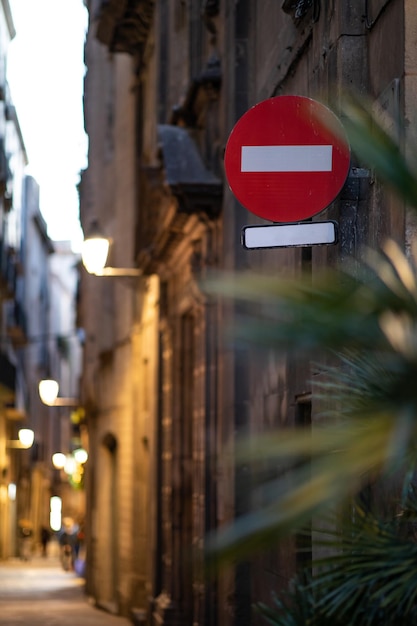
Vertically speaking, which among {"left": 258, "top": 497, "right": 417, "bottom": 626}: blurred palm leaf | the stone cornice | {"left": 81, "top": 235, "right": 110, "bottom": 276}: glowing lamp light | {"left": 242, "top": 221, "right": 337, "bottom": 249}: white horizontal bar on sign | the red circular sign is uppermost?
the stone cornice

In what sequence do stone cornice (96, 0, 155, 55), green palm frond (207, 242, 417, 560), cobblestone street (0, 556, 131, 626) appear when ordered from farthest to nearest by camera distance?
cobblestone street (0, 556, 131, 626) < stone cornice (96, 0, 155, 55) < green palm frond (207, 242, 417, 560)

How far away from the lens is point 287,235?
6.98 meters

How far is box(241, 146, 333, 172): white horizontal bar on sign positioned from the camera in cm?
697

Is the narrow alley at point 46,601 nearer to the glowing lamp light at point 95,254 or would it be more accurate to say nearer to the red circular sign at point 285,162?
the glowing lamp light at point 95,254

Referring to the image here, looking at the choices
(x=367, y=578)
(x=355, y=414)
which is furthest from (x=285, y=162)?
(x=355, y=414)

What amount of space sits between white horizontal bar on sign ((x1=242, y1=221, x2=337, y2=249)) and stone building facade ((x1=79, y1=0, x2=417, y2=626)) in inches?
14.4

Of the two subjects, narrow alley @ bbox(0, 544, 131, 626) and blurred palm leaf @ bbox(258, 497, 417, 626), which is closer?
blurred palm leaf @ bbox(258, 497, 417, 626)

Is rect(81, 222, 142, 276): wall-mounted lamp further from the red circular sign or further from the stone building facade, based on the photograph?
the red circular sign


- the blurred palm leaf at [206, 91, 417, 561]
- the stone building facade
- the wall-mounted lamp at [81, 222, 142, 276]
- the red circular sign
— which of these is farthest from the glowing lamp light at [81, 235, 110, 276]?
the blurred palm leaf at [206, 91, 417, 561]

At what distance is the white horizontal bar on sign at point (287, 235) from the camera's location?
6.95 metres

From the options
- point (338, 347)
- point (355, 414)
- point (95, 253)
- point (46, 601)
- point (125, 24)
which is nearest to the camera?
point (338, 347)

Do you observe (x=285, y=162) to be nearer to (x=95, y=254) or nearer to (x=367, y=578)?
(x=367, y=578)

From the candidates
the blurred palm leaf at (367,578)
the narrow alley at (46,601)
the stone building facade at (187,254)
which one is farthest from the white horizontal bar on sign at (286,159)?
the narrow alley at (46,601)

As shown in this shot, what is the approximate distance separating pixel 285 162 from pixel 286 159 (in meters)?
0.02
